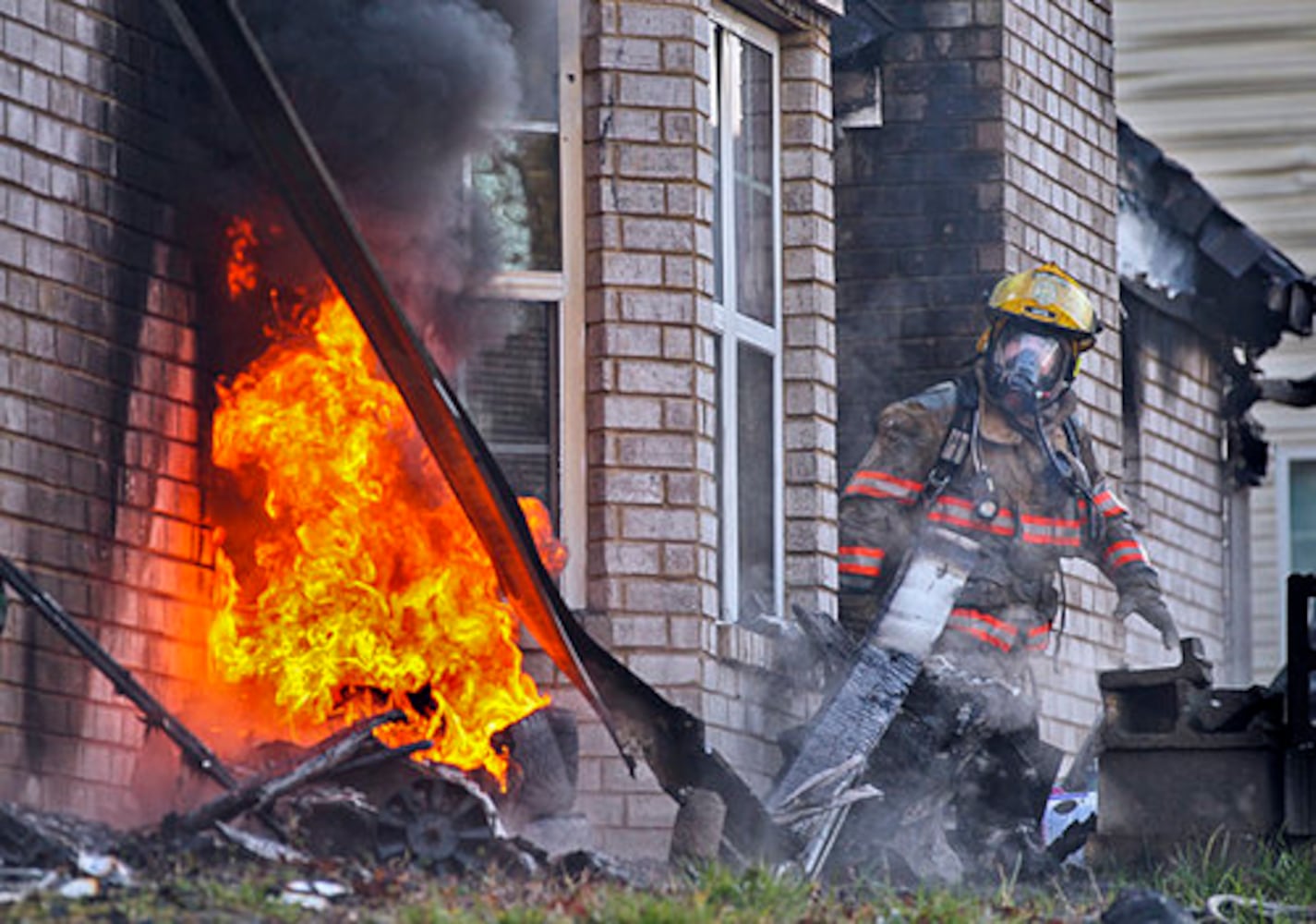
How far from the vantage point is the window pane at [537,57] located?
533 inches

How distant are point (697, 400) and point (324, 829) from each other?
3.32 metres

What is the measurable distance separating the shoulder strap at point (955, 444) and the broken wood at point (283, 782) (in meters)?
3.96

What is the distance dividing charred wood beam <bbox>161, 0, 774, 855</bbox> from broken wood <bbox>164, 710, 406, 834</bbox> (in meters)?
0.82

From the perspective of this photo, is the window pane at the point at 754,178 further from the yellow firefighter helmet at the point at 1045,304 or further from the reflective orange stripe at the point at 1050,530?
the reflective orange stripe at the point at 1050,530

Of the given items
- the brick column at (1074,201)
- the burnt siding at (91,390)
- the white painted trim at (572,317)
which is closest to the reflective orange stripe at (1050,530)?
the brick column at (1074,201)

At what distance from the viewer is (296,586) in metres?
12.0

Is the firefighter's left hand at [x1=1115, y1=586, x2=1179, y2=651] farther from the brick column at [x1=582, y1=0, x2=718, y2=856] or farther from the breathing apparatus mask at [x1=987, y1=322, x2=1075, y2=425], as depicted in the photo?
the brick column at [x1=582, y1=0, x2=718, y2=856]

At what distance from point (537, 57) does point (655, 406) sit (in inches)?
58.8

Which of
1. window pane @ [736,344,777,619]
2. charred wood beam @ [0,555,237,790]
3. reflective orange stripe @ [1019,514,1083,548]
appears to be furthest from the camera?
reflective orange stripe @ [1019,514,1083,548]

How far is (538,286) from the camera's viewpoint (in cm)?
1354

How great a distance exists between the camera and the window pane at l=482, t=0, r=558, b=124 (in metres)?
13.5

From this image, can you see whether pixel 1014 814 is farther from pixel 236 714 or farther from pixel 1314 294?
pixel 1314 294

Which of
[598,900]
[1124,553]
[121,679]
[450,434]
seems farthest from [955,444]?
[121,679]

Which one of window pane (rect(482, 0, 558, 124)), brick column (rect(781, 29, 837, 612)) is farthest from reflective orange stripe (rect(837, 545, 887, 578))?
window pane (rect(482, 0, 558, 124))
